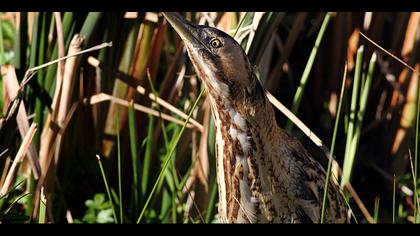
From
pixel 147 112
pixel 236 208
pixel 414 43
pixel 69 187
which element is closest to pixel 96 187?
pixel 69 187

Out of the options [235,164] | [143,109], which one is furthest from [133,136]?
[235,164]

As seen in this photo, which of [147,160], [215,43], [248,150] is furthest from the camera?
[147,160]

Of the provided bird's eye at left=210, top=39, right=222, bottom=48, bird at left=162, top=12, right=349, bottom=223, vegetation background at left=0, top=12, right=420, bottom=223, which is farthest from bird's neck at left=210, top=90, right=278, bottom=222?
vegetation background at left=0, top=12, right=420, bottom=223

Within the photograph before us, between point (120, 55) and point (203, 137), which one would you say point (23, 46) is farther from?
point (203, 137)

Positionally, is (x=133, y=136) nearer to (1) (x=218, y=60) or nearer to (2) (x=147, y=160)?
(2) (x=147, y=160)

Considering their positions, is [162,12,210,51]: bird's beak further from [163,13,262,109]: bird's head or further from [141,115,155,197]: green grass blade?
[141,115,155,197]: green grass blade

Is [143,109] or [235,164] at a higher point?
[143,109]

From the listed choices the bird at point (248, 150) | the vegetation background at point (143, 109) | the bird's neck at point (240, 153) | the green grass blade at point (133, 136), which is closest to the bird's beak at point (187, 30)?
the bird at point (248, 150)
